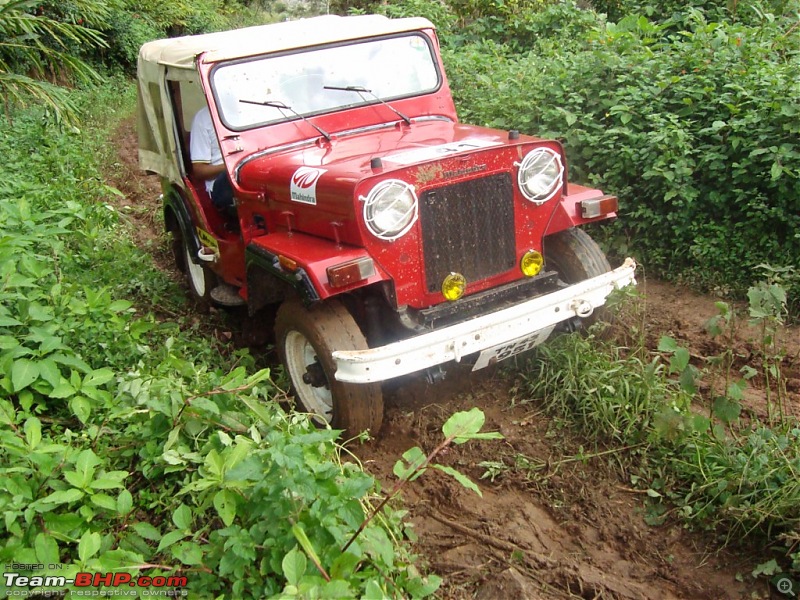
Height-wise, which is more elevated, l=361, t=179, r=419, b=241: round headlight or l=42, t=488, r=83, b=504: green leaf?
l=361, t=179, r=419, b=241: round headlight

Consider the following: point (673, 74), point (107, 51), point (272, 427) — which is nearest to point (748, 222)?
point (673, 74)

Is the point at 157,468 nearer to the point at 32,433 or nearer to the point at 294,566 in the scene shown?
the point at 32,433

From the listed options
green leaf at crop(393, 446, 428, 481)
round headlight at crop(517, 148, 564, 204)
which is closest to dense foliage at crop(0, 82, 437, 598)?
green leaf at crop(393, 446, 428, 481)

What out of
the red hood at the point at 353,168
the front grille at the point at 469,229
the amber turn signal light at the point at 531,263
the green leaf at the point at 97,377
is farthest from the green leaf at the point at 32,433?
the amber turn signal light at the point at 531,263

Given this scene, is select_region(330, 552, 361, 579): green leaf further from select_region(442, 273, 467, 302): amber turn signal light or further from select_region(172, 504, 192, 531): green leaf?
select_region(442, 273, 467, 302): amber turn signal light

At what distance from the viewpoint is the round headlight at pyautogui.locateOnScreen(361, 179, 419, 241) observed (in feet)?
11.0

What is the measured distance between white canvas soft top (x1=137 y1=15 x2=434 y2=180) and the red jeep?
0.02 meters

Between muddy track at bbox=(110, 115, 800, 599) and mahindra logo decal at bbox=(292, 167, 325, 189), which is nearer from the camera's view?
muddy track at bbox=(110, 115, 800, 599)

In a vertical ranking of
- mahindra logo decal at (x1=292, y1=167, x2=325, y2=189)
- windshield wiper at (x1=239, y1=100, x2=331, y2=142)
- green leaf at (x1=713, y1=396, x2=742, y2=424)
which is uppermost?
windshield wiper at (x1=239, y1=100, x2=331, y2=142)

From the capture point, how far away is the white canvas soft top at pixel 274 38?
420 centimetres

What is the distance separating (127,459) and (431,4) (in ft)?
28.1

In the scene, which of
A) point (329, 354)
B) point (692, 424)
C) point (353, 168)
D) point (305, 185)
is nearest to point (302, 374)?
point (329, 354)

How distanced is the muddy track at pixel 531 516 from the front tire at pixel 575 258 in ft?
1.31

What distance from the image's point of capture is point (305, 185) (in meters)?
3.66
